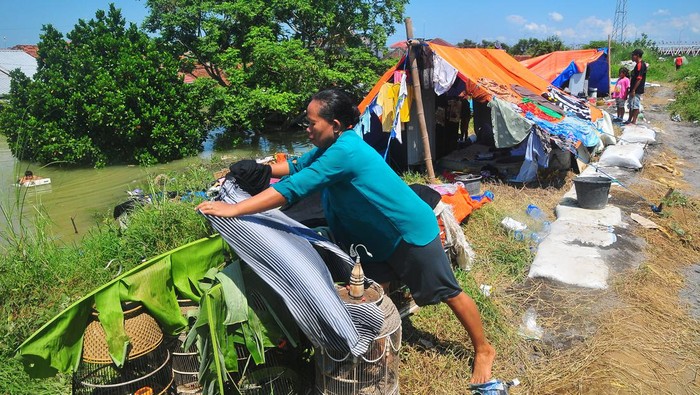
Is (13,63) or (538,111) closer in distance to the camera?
(538,111)

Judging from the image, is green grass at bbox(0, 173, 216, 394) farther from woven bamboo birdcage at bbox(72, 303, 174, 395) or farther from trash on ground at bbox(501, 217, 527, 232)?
trash on ground at bbox(501, 217, 527, 232)

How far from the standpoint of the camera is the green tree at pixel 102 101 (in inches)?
489

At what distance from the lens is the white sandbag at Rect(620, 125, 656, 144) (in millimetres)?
9352

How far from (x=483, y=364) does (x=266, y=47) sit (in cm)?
1342

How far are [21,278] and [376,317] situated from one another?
341 cm

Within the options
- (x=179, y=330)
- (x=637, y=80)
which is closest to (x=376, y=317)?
(x=179, y=330)

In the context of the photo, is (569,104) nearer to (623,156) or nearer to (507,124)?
(623,156)

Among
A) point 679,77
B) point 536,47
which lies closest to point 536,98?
point 679,77

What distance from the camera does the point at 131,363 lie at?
7.93ft

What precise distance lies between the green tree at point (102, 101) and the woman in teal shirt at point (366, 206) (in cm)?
1183

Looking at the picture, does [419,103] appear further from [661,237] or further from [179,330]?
[179,330]

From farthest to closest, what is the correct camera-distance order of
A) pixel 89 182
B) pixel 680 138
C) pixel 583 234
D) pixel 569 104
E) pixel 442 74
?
pixel 89 182 → pixel 680 138 → pixel 569 104 → pixel 442 74 → pixel 583 234

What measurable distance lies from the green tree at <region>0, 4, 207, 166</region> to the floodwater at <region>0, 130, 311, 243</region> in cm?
48

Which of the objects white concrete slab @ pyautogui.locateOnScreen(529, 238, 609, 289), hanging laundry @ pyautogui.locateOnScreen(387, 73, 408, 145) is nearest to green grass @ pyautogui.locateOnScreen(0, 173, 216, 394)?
white concrete slab @ pyautogui.locateOnScreen(529, 238, 609, 289)
